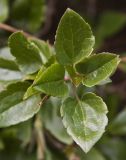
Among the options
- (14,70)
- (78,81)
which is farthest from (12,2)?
(78,81)

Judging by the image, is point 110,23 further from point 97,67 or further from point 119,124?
point 97,67

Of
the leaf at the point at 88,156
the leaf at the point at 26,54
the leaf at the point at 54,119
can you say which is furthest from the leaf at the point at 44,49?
the leaf at the point at 88,156

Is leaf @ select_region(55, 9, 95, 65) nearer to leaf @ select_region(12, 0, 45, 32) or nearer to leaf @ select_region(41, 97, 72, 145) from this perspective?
leaf @ select_region(41, 97, 72, 145)

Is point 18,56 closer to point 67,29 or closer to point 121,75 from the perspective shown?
A: point 67,29

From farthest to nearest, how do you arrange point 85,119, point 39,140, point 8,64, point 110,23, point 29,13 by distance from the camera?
point 110,23, point 29,13, point 39,140, point 8,64, point 85,119

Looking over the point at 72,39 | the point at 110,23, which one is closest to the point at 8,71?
the point at 72,39

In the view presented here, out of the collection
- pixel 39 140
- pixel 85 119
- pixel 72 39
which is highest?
pixel 72 39
